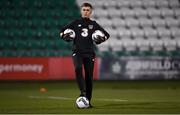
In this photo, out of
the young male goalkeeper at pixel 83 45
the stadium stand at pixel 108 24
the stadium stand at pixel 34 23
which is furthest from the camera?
the stadium stand at pixel 108 24

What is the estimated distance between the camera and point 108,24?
29.0m

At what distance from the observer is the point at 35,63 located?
80.2 ft

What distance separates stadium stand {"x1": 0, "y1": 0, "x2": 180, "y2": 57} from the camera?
27.0 metres

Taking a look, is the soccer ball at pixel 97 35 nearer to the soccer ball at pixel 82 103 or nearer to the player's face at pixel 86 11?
the player's face at pixel 86 11

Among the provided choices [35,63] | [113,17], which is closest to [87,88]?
[35,63]

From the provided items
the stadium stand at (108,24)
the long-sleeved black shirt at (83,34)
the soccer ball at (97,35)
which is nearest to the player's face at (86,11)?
the long-sleeved black shirt at (83,34)

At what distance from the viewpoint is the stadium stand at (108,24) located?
1064 inches

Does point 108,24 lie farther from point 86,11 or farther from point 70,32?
point 86,11

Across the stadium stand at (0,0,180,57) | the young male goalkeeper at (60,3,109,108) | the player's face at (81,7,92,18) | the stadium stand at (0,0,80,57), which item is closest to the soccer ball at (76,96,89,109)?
the young male goalkeeper at (60,3,109,108)

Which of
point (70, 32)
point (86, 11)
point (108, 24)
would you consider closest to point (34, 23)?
point (108, 24)

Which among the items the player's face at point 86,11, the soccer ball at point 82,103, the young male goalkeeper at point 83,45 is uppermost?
the player's face at point 86,11

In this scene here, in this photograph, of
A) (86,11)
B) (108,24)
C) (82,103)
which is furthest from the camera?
(108,24)

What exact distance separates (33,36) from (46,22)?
1.19 metres

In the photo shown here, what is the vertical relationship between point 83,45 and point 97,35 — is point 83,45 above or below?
below
